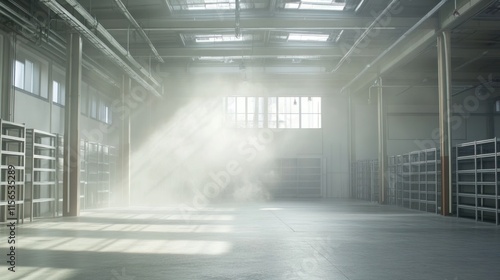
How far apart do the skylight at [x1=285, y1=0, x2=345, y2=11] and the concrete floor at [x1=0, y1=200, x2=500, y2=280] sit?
37.0 ft

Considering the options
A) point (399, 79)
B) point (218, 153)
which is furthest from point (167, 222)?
point (399, 79)

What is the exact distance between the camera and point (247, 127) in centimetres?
3784

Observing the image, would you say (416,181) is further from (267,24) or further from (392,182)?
(267,24)

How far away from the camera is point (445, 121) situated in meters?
20.8

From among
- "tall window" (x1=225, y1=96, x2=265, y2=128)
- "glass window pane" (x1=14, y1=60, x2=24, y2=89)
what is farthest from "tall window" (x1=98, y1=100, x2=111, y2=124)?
"glass window pane" (x1=14, y1=60, x2=24, y2=89)

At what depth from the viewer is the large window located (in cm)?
3797

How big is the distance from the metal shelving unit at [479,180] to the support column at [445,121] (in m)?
0.43

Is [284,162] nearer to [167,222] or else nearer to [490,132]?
[490,132]

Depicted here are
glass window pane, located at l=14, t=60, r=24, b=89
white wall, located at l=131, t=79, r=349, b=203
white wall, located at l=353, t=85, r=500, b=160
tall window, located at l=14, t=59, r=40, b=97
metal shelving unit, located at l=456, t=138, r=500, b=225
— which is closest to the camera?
metal shelving unit, located at l=456, t=138, r=500, b=225

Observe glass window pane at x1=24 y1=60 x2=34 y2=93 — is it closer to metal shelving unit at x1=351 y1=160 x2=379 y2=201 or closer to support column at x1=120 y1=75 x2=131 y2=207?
support column at x1=120 y1=75 x2=131 y2=207

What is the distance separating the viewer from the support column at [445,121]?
20516 millimetres

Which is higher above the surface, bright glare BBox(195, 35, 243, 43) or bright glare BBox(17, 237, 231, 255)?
bright glare BBox(195, 35, 243, 43)

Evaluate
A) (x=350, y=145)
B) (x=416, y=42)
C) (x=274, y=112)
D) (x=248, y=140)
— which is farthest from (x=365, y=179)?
(x=416, y=42)

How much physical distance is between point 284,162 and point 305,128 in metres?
3.03
